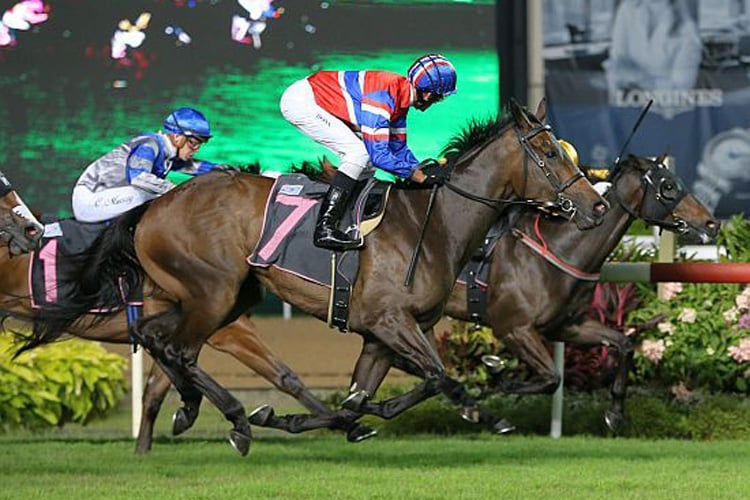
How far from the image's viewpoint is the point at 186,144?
8.45 meters

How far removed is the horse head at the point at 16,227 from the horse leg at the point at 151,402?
1315 millimetres

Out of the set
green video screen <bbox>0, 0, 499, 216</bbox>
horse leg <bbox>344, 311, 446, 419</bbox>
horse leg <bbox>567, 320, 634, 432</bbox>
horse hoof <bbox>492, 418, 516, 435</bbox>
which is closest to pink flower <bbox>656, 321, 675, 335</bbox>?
horse leg <bbox>567, 320, 634, 432</bbox>

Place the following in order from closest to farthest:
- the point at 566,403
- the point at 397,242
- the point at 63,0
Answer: the point at 397,242 → the point at 566,403 → the point at 63,0

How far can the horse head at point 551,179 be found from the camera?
296 inches

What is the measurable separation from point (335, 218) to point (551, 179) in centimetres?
86

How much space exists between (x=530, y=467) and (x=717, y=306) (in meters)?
2.31

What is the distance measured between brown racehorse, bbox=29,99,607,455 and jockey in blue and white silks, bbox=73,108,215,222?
0.43 metres

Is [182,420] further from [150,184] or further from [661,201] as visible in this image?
[661,201]

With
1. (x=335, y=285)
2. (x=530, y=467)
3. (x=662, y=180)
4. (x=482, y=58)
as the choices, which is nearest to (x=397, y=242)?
(x=335, y=285)

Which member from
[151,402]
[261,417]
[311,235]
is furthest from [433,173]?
[151,402]

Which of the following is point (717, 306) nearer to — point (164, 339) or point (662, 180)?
point (662, 180)

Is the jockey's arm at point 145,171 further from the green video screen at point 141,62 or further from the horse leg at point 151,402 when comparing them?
the green video screen at point 141,62

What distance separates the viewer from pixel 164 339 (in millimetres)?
7766

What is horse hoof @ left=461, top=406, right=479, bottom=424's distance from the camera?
284 inches
